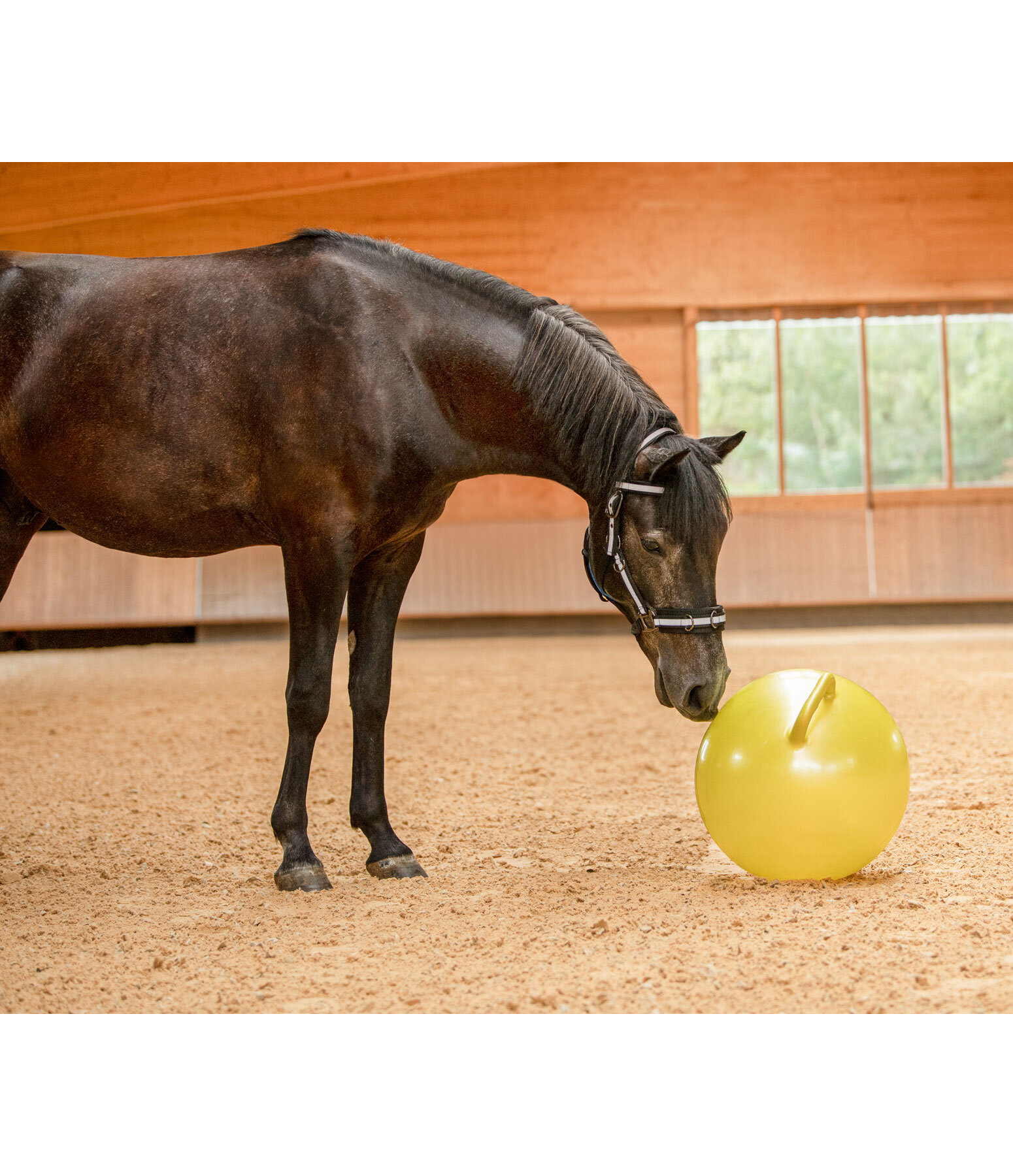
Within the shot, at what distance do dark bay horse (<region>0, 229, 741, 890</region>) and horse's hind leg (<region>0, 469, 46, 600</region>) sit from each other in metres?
0.23

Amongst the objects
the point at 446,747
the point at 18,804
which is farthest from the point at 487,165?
the point at 18,804

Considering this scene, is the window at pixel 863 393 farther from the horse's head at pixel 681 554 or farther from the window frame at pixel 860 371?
the horse's head at pixel 681 554

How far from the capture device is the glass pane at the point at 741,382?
1509 centimetres

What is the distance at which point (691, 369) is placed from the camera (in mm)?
15008

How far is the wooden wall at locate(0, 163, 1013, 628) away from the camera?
1449 centimetres

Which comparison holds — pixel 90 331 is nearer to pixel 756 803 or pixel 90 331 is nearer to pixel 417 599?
pixel 756 803

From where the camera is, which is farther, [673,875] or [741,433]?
[673,875]

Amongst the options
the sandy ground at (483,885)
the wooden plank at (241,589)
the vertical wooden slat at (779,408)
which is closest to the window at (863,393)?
the vertical wooden slat at (779,408)

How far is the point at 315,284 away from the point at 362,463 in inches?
24.2

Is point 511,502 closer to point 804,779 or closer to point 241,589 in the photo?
point 241,589

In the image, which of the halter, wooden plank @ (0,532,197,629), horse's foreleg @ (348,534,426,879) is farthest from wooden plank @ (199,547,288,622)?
the halter

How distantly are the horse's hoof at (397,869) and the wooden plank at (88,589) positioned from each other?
35.7ft

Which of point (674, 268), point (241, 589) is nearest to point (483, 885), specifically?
point (241, 589)

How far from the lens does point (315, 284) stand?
128 inches
